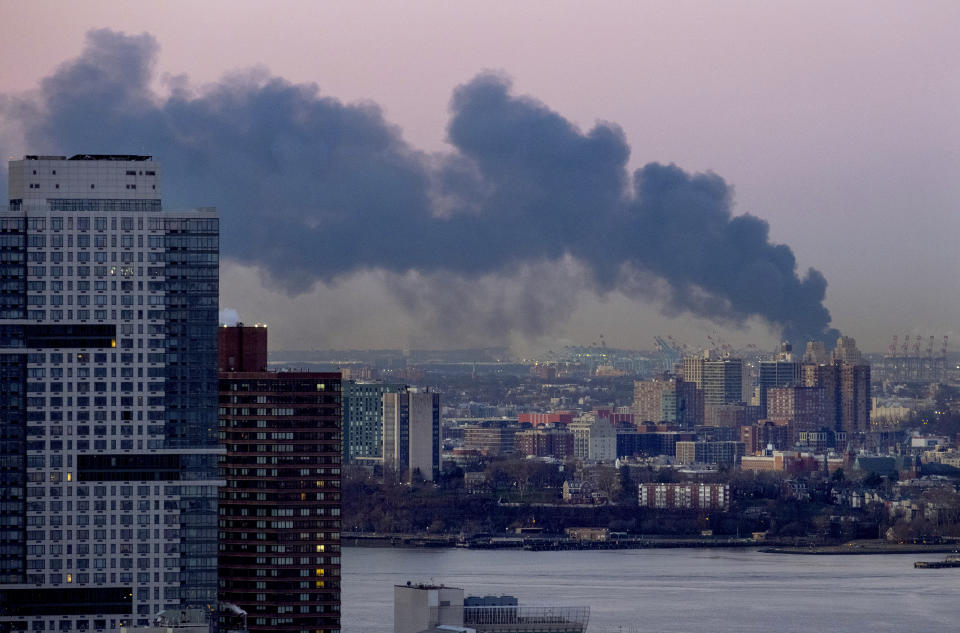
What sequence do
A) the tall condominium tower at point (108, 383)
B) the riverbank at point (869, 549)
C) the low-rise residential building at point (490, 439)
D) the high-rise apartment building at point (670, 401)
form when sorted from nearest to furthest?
1. the tall condominium tower at point (108, 383)
2. the riverbank at point (869, 549)
3. the low-rise residential building at point (490, 439)
4. the high-rise apartment building at point (670, 401)

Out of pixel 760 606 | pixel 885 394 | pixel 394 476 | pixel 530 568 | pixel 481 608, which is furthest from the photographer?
pixel 885 394

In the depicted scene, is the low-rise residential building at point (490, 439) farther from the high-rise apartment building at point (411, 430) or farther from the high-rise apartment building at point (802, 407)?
the high-rise apartment building at point (802, 407)

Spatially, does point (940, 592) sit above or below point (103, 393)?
below

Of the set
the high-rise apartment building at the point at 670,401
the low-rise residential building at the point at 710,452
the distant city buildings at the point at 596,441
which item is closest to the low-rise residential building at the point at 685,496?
the distant city buildings at the point at 596,441

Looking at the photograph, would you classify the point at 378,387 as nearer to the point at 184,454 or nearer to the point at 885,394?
the point at 885,394

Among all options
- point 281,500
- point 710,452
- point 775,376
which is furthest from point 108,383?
point 775,376

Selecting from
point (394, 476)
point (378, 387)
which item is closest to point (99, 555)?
point (394, 476)
